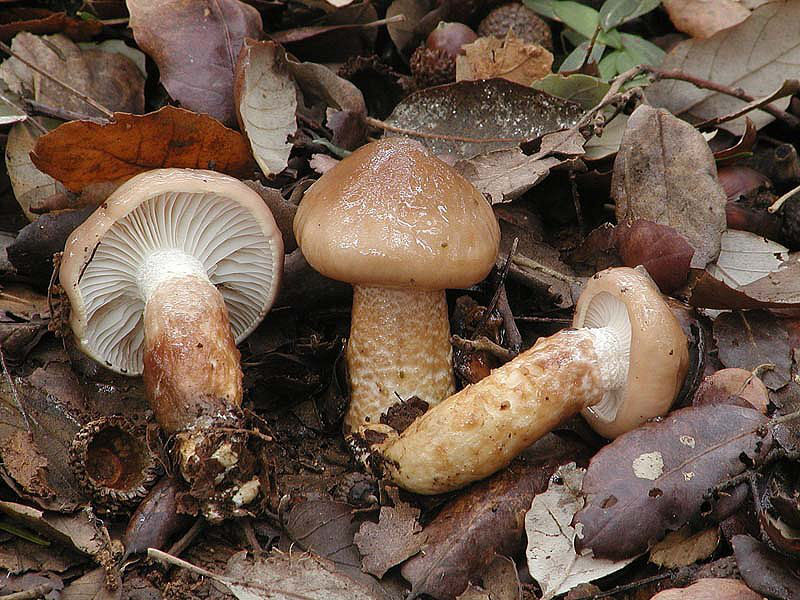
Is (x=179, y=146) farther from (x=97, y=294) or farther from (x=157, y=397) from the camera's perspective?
(x=157, y=397)

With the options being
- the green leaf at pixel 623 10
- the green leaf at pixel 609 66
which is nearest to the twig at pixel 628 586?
the green leaf at pixel 609 66

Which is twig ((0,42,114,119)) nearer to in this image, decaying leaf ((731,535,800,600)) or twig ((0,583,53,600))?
twig ((0,583,53,600))

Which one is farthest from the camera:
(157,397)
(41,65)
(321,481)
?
(41,65)

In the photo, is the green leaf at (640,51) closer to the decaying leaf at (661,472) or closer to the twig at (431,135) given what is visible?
the twig at (431,135)

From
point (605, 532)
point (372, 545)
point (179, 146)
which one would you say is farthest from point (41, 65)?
point (605, 532)

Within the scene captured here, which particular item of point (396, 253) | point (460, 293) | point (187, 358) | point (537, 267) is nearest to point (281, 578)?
point (187, 358)

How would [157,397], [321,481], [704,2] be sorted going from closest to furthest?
1. [157,397]
2. [321,481]
3. [704,2]
